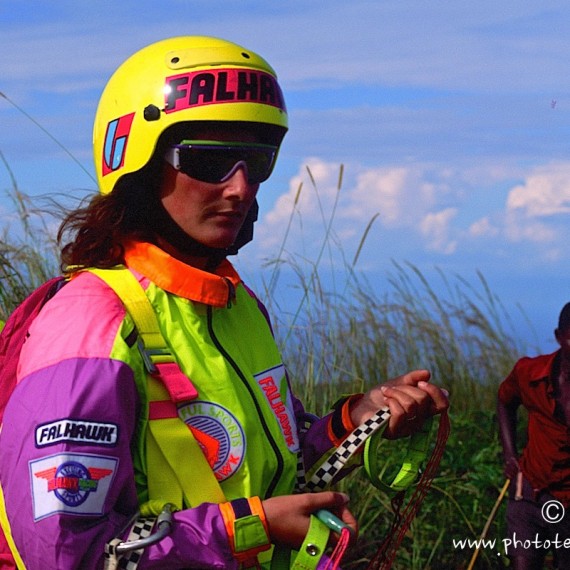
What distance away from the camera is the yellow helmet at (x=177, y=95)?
3.28 meters

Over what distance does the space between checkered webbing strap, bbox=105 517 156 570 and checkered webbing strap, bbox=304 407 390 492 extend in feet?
2.10

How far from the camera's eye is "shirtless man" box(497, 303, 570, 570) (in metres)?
6.74

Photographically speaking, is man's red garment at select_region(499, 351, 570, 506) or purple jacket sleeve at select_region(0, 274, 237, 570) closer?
purple jacket sleeve at select_region(0, 274, 237, 570)

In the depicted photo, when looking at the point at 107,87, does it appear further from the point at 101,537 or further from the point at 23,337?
the point at 101,537

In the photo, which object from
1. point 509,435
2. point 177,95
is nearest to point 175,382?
point 177,95

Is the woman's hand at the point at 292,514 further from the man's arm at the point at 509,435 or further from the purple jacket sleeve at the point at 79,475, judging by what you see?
the man's arm at the point at 509,435

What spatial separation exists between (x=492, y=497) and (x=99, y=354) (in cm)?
558

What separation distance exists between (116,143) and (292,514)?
1240 millimetres

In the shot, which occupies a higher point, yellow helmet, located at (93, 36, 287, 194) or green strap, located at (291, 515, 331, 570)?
yellow helmet, located at (93, 36, 287, 194)

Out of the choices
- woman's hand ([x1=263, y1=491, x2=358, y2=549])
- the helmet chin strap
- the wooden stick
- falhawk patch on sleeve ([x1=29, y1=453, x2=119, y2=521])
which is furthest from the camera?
the wooden stick

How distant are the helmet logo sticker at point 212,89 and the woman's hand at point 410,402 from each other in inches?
34.6

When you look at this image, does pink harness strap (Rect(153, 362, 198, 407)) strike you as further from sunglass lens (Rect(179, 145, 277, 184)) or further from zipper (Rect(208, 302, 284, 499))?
sunglass lens (Rect(179, 145, 277, 184))

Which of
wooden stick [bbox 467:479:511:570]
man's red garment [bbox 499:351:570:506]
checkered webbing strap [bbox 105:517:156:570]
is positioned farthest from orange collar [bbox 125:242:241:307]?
wooden stick [bbox 467:479:511:570]

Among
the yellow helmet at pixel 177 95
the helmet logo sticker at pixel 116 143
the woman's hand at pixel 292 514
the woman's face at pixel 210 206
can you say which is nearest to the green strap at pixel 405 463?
the woman's hand at pixel 292 514
